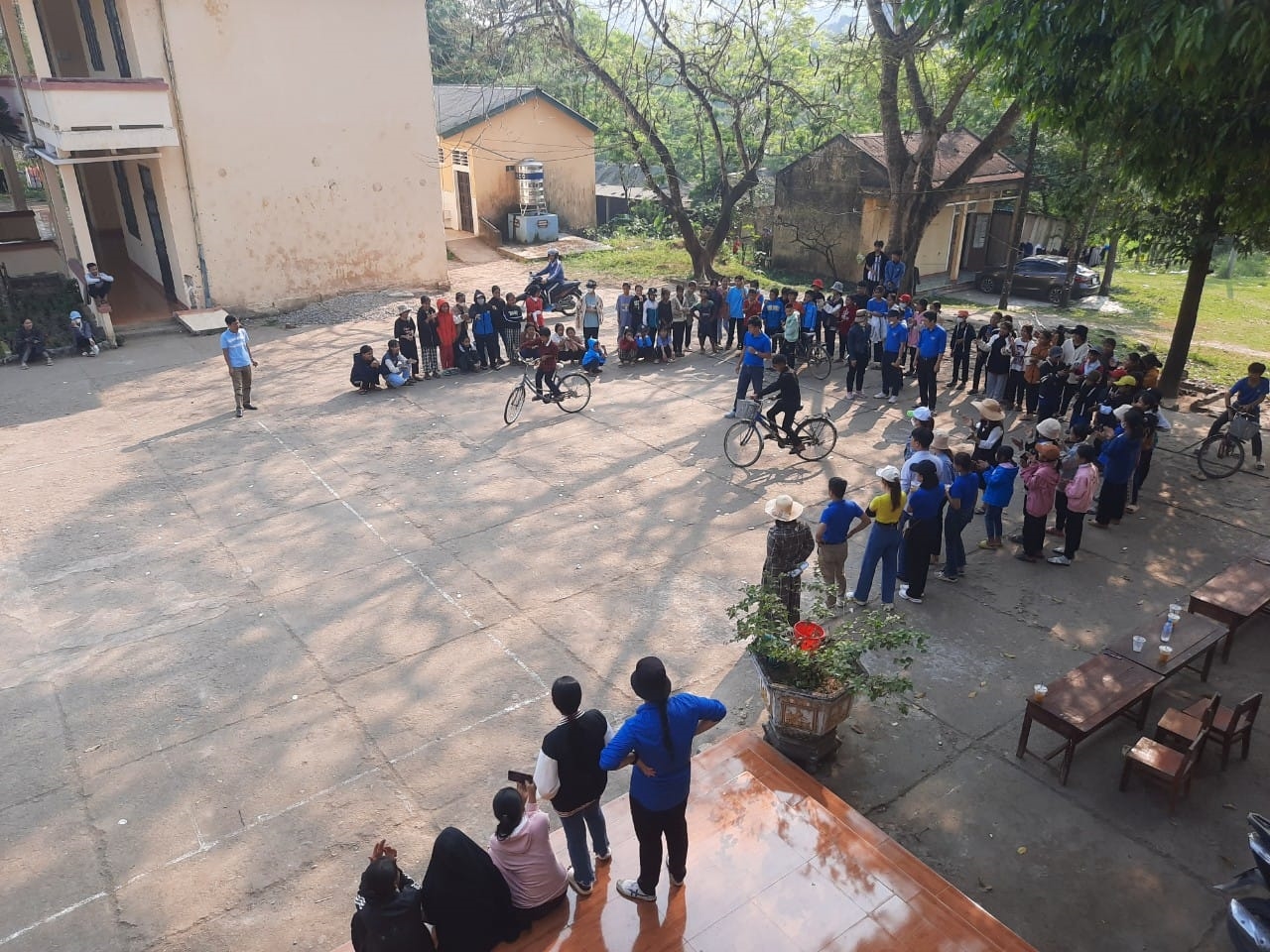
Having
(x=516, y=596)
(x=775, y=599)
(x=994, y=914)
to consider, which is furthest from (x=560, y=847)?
(x=516, y=596)

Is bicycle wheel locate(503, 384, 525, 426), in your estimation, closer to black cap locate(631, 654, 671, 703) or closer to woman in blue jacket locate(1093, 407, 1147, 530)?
woman in blue jacket locate(1093, 407, 1147, 530)

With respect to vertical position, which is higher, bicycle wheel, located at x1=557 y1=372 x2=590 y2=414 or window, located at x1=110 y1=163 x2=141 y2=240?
window, located at x1=110 y1=163 x2=141 y2=240

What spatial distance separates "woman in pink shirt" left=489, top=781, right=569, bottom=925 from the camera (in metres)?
4.33

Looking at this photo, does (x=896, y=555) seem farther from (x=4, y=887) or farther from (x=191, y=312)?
(x=191, y=312)

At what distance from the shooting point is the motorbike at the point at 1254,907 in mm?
4469

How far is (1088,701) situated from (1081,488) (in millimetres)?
3205

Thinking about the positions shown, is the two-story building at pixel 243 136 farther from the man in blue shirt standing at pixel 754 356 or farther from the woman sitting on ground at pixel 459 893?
the woman sitting on ground at pixel 459 893

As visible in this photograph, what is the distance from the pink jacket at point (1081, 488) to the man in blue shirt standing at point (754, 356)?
4.63 metres

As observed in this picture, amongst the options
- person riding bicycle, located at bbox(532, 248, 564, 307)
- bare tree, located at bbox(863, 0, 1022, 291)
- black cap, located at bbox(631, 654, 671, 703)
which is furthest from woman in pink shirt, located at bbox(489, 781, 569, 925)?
person riding bicycle, located at bbox(532, 248, 564, 307)

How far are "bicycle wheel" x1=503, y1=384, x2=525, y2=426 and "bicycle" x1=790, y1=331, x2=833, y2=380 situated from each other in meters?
4.69

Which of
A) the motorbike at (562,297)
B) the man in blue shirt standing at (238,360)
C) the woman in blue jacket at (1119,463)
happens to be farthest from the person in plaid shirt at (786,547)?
the motorbike at (562,297)

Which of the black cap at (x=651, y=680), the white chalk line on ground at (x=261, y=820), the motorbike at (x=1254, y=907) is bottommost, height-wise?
the white chalk line on ground at (x=261, y=820)

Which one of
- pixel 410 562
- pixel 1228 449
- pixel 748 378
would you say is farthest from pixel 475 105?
pixel 1228 449

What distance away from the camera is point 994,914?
5051 millimetres
